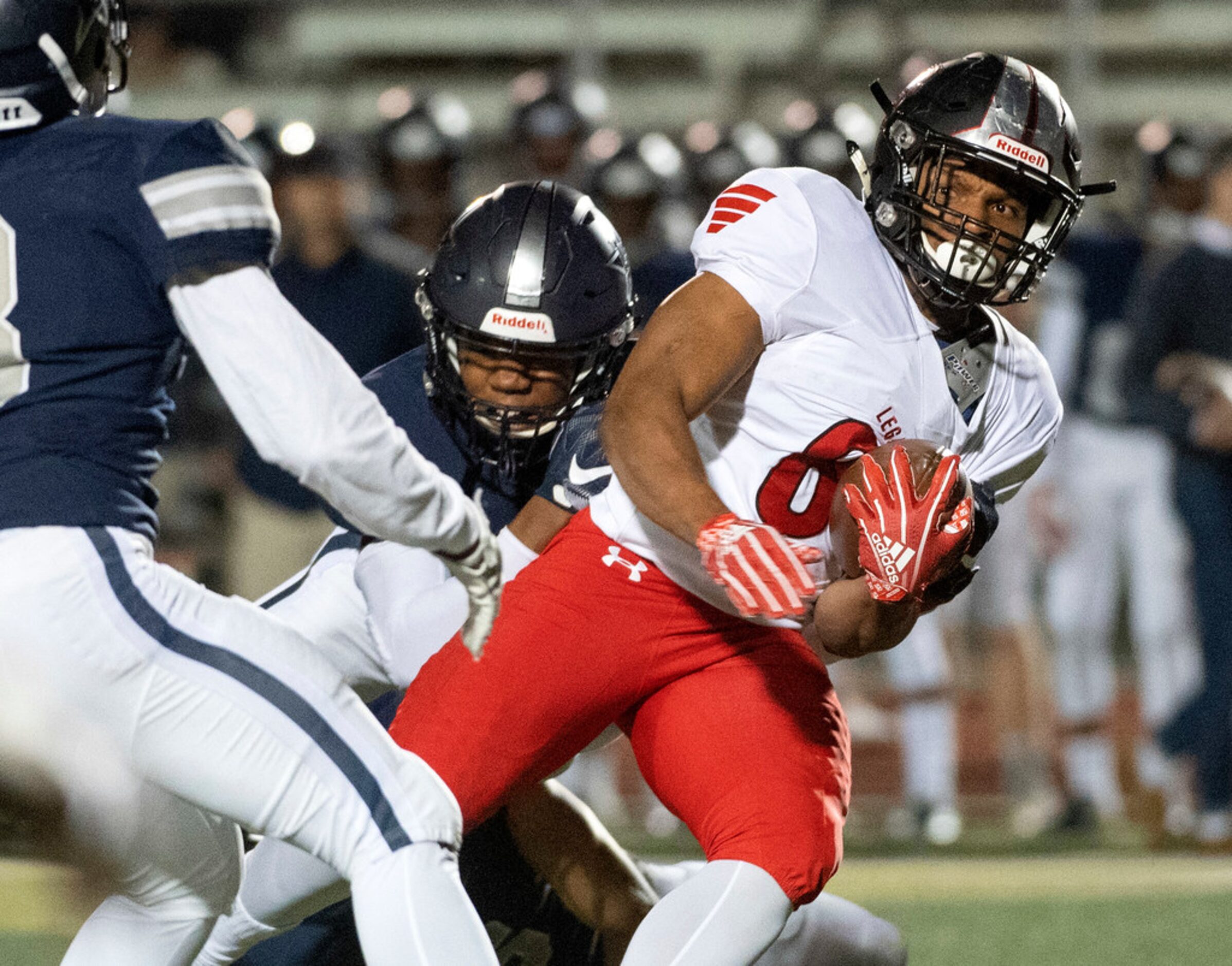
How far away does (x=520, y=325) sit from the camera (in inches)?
120

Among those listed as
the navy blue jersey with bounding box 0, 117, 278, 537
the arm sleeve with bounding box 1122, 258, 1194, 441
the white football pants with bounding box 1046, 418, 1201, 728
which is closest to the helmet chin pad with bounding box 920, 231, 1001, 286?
the navy blue jersey with bounding box 0, 117, 278, 537

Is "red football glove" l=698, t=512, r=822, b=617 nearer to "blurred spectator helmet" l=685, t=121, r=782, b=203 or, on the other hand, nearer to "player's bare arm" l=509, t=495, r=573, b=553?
"player's bare arm" l=509, t=495, r=573, b=553

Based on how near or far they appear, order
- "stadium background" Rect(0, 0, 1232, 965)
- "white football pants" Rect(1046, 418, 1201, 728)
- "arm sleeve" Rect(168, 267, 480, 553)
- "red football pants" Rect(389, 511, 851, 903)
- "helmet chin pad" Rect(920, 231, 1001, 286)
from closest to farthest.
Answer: "arm sleeve" Rect(168, 267, 480, 553) < "red football pants" Rect(389, 511, 851, 903) < "helmet chin pad" Rect(920, 231, 1001, 286) < "stadium background" Rect(0, 0, 1232, 965) < "white football pants" Rect(1046, 418, 1201, 728)

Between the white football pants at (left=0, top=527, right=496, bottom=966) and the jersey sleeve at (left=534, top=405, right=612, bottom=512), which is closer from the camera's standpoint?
the white football pants at (left=0, top=527, right=496, bottom=966)

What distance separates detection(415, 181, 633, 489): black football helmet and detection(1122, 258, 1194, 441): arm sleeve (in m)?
2.93

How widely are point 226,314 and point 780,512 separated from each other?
0.97 meters

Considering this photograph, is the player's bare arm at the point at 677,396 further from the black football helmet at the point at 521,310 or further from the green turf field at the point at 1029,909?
the green turf field at the point at 1029,909

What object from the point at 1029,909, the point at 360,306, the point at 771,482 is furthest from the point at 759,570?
the point at 360,306

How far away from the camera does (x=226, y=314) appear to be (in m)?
2.14

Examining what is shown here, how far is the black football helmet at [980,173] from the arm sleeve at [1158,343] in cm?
294

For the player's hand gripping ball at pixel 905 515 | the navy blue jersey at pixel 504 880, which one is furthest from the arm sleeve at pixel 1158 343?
the player's hand gripping ball at pixel 905 515

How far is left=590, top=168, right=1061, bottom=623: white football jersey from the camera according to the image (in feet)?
8.78

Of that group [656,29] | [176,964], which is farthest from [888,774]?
[656,29]

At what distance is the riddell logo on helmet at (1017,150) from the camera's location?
273cm
